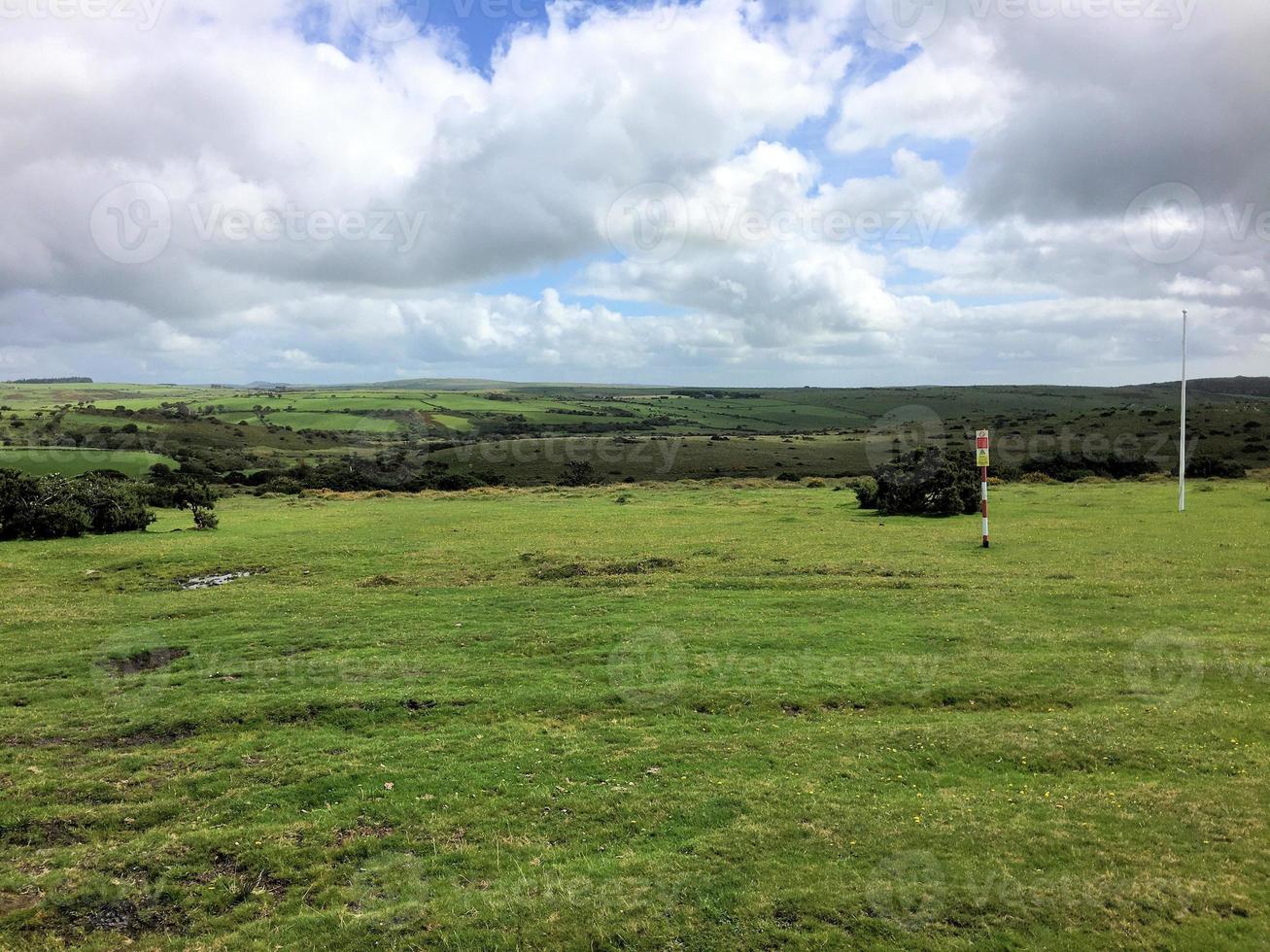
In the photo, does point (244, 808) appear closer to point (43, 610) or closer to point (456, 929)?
point (456, 929)

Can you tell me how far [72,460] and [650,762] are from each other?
3188 inches

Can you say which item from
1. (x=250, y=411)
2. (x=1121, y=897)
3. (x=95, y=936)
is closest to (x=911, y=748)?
(x=1121, y=897)

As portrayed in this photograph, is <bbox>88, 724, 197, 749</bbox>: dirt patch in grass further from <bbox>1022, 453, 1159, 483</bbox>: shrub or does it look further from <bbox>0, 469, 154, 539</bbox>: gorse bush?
<bbox>1022, 453, 1159, 483</bbox>: shrub

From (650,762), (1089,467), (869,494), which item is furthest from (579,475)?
(650,762)

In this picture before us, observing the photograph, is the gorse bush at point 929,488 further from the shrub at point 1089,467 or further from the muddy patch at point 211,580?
the muddy patch at point 211,580

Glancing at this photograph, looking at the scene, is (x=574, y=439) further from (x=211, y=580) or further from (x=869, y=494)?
(x=211, y=580)

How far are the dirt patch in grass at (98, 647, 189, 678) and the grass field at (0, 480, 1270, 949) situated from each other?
10 centimetres

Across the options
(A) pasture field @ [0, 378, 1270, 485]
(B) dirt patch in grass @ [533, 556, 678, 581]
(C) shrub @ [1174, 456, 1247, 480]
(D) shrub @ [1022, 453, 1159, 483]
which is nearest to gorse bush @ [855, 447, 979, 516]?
(B) dirt patch in grass @ [533, 556, 678, 581]

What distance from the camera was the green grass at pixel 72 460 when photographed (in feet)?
212

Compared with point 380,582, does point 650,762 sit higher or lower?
higher

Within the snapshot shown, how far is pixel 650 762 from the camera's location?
965cm

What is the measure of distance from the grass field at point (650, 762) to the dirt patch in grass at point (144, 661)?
102 millimetres

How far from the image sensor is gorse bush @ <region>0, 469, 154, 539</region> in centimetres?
2902

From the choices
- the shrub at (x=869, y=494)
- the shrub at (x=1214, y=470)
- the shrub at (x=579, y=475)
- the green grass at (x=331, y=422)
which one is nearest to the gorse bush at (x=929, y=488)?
the shrub at (x=869, y=494)
